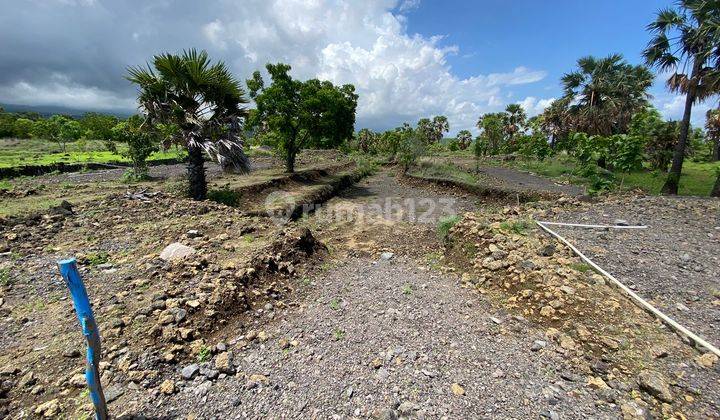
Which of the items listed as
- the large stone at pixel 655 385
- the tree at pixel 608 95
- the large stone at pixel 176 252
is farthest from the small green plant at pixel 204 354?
the tree at pixel 608 95

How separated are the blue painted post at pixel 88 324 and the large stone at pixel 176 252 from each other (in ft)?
10.5

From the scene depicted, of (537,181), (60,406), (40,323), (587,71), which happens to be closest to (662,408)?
(60,406)

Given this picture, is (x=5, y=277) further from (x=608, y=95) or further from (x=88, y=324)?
(x=608, y=95)

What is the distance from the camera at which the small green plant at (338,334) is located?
404cm

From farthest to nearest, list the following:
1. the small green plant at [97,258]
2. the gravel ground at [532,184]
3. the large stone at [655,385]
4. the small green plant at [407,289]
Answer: the gravel ground at [532,184] → the small green plant at [407,289] → the small green plant at [97,258] → the large stone at [655,385]

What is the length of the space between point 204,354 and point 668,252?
7.76 meters

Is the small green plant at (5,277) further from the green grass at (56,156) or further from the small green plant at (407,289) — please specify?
the green grass at (56,156)

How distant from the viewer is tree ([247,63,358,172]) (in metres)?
14.8

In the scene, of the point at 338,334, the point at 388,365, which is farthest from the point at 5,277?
the point at 388,365

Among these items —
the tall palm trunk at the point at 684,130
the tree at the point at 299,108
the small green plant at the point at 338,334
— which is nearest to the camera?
the small green plant at the point at 338,334

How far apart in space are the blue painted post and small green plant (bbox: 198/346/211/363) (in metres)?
1.03

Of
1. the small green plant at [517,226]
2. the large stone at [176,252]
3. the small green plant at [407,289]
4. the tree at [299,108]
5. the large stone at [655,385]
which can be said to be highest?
the tree at [299,108]

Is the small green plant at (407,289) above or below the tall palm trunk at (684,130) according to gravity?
below

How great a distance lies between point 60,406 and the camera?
8.82 ft
